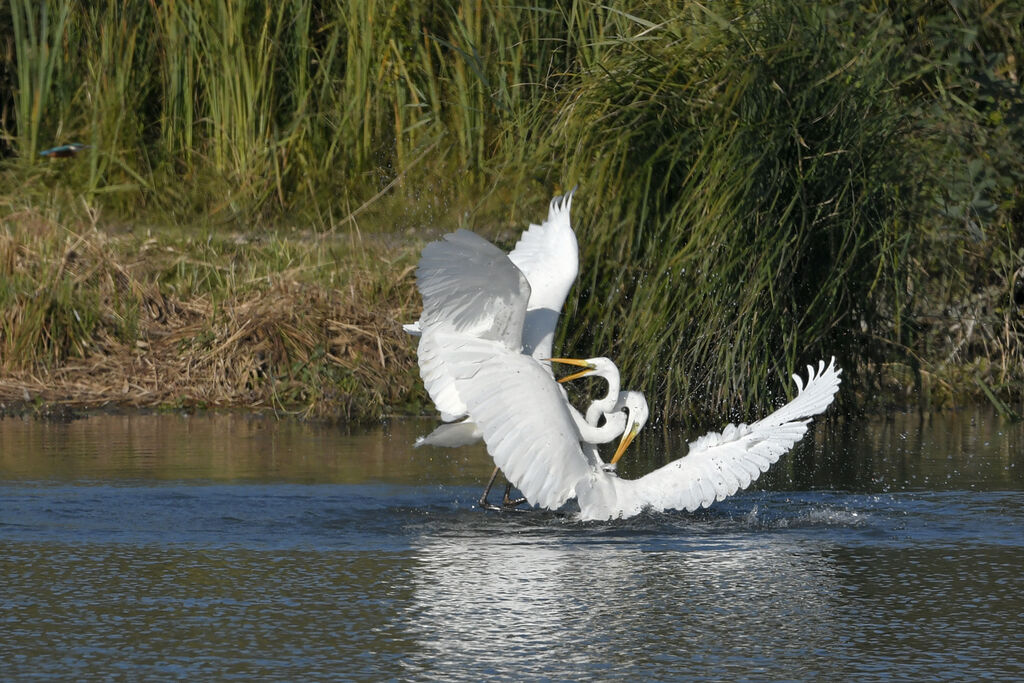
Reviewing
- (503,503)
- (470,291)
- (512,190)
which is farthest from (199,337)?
(470,291)

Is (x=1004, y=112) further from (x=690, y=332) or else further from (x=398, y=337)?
(x=398, y=337)

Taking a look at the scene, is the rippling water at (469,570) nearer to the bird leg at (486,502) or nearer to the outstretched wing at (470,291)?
the bird leg at (486,502)

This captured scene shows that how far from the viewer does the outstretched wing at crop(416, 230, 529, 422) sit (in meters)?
6.87

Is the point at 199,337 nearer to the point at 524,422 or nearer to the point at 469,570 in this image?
the point at 524,422

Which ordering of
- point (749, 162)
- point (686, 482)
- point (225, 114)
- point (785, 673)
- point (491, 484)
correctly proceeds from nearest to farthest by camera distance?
point (785, 673) → point (686, 482) → point (491, 484) → point (749, 162) → point (225, 114)

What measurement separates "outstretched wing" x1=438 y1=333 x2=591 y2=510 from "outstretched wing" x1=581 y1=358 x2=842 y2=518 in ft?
0.46

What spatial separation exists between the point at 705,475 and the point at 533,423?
693 mm

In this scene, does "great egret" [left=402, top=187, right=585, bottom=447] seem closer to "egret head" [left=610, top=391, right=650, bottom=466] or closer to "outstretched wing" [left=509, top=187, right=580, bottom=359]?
"outstretched wing" [left=509, top=187, right=580, bottom=359]

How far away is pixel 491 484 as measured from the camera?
7.94 meters

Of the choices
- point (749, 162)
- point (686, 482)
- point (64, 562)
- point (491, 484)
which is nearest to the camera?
point (64, 562)

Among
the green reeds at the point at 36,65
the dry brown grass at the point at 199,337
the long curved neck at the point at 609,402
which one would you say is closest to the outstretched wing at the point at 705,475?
the long curved neck at the point at 609,402

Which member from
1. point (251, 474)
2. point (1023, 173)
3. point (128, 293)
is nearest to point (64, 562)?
point (251, 474)

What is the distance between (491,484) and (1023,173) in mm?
4650

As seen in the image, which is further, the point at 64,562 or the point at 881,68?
the point at 881,68
